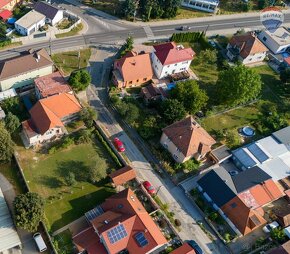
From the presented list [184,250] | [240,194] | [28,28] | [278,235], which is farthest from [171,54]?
[184,250]

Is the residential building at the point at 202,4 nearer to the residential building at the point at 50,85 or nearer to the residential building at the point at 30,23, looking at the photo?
A: the residential building at the point at 30,23

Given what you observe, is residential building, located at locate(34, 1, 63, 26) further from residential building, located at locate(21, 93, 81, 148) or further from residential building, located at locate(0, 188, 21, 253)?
residential building, located at locate(0, 188, 21, 253)

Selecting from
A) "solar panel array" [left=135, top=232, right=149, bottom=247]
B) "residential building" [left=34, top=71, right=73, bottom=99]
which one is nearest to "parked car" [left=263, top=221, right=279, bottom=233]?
"solar panel array" [left=135, top=232, right=149, bottom=247]

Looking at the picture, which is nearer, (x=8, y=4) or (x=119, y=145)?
(x=119, y=145)

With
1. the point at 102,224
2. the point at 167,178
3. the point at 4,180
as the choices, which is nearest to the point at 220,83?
the point at 167,178

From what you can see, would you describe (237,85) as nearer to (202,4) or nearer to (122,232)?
(122,232)

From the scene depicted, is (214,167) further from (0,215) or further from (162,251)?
(0,215)
